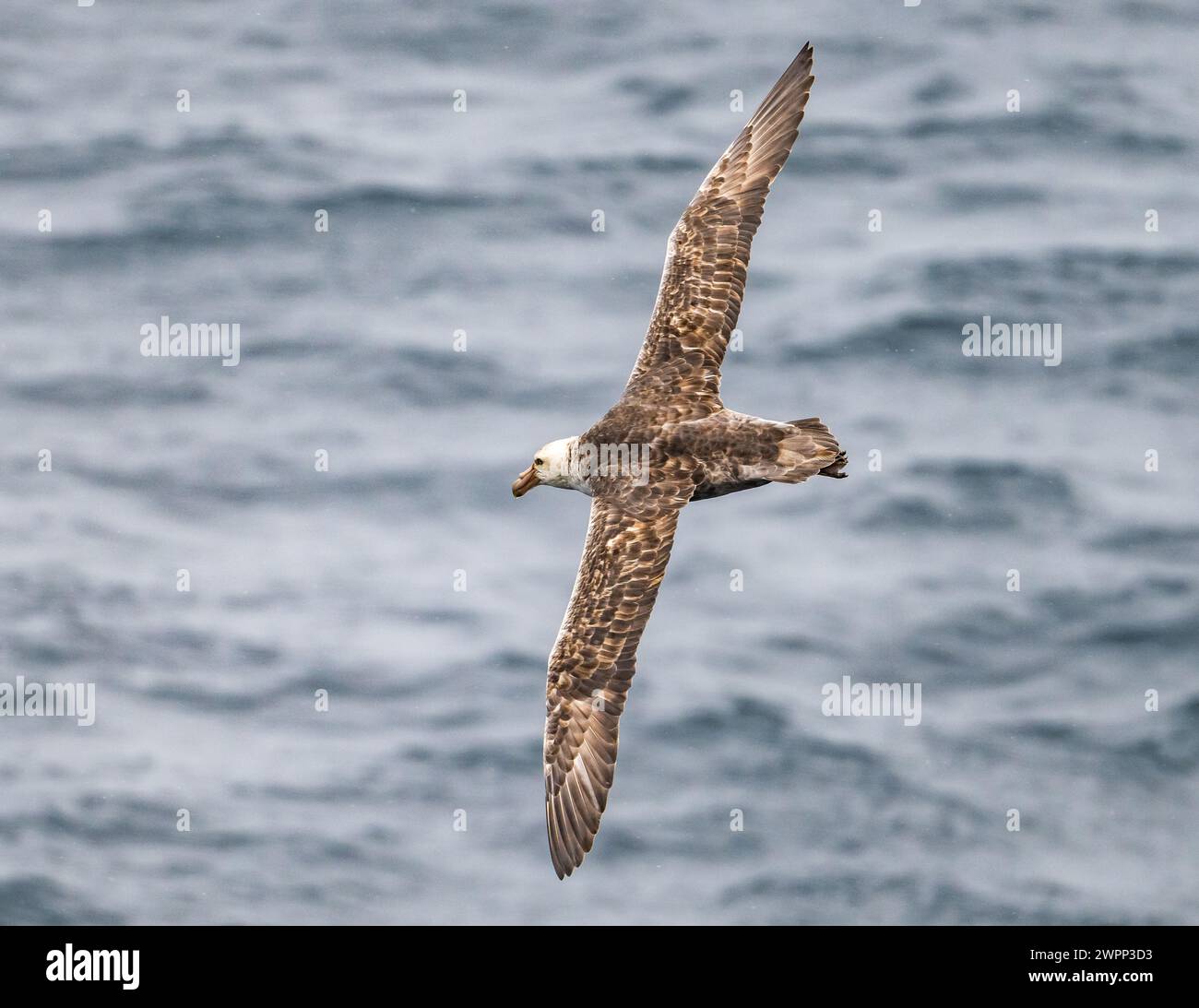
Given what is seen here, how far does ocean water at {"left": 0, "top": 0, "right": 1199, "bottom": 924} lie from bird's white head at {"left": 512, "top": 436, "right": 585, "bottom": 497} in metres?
11.0

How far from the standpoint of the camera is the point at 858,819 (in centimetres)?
2872

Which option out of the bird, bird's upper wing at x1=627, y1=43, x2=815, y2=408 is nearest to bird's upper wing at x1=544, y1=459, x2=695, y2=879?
the bird

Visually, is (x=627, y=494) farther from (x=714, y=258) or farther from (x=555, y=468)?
(x=714, y=258)

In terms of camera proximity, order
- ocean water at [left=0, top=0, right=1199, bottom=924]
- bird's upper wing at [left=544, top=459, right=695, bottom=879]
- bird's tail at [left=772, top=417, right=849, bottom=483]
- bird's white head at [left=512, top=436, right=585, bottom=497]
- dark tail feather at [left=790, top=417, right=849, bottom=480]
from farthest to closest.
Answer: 1. ocean water at [left=0, top=0, right=1199, bottom=924]
2. bird's white head at [left=512, top=436, right=585, bottom=497]
3. dark tail feather at [left=790, top=417, right=849, bottom=480]
4. bird's tail at [left=772, top=417, right=849, bottom=483]
5. bird's upper wing at [left=544, top=459, right=695, bottom=879]

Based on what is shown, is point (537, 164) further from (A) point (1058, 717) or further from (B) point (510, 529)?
(A) point (1058, 717)

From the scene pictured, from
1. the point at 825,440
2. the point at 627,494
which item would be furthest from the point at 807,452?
the point at 627,494

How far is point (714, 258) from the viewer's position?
779 inches

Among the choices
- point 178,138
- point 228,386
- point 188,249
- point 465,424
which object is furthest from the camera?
point 178,138

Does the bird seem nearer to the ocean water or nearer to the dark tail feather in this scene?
the dark tail feather

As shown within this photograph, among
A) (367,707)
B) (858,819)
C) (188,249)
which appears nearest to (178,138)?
(188,249)

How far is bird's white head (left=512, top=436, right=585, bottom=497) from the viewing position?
60.8 ft

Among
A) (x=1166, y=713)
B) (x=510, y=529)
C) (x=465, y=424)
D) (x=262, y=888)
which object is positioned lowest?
(x=262, y=888)

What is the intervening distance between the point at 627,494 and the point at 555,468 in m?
1.15

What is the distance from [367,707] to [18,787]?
532 cm
